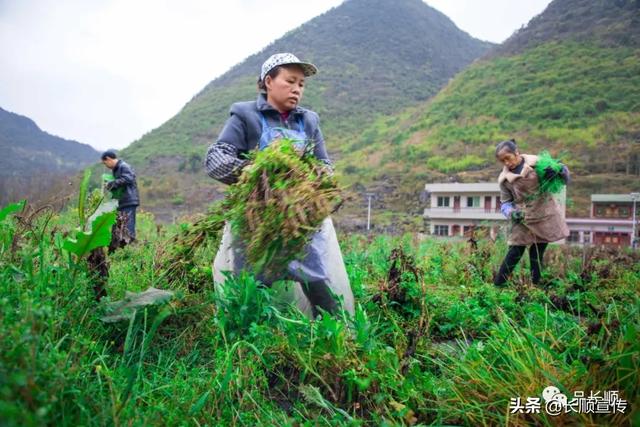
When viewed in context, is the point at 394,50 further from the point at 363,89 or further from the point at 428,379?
the point at 428,379

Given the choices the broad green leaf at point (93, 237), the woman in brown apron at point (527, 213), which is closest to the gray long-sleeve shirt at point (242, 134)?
the broad green leaf at point (93, 237)

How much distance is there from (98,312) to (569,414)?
6.44ft

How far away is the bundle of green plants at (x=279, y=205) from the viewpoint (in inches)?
73.4

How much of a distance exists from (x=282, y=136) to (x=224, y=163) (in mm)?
402

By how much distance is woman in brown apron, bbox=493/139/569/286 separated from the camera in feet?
14.5

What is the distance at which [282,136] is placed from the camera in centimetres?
248

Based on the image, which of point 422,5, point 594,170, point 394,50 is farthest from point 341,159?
point 422,5

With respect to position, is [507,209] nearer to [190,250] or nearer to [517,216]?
[517,216]

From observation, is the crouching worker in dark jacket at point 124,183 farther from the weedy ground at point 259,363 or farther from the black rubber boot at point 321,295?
the black rubber boot at point 321,295

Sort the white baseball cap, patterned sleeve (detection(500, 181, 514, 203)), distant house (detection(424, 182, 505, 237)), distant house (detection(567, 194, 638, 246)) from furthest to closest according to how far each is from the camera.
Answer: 1. distant house (detection(424, 182, 505, 237))
2. distant house (detection(567, 194, 638, 246))
3. patterned sleeve (detection(500, 181, 514, 203))
4. the white baseball cap

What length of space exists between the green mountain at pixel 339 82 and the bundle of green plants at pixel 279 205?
25455mm

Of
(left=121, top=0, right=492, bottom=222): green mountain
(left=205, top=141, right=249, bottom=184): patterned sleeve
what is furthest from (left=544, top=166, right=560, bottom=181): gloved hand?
(left=121, top=0, right=492, bottom=222): green mountain

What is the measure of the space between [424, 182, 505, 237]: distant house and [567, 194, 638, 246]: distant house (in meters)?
4.94

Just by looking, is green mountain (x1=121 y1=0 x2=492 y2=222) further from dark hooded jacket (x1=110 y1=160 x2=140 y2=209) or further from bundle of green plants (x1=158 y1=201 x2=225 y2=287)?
bundle of green plants (x1=158 y1=201 x2=225 y2=287)
